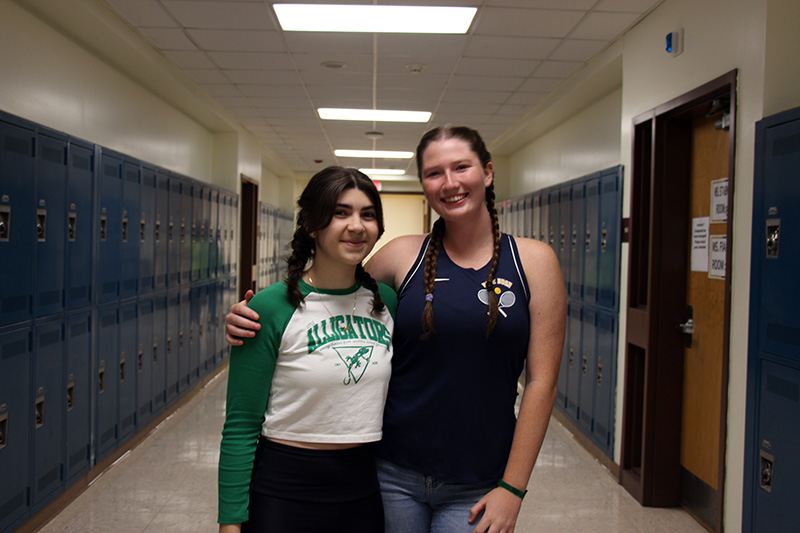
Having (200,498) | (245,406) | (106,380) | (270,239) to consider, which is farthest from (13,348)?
(270,239)

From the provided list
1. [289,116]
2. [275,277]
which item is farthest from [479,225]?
[275,277]

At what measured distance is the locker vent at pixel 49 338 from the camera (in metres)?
2.86

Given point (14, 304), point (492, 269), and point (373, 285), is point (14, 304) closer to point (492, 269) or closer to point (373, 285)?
point (373, 285)

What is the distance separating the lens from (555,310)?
1302 mm

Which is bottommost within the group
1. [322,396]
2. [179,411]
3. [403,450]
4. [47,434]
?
[179,411]

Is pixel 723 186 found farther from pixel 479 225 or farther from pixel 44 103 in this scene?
pixel 44 103

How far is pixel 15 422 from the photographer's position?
265cm

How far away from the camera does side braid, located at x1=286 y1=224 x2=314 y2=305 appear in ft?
4.36

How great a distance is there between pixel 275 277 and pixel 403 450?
30.8ft

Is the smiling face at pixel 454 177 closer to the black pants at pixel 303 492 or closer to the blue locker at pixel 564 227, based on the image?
the black pants at pixel 303 492

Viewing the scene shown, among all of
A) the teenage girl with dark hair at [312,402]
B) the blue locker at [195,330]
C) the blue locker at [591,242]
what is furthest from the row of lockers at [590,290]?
the blue locker at [195,330]

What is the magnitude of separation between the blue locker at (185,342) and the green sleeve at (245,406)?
4.06 m

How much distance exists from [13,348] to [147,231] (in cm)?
170

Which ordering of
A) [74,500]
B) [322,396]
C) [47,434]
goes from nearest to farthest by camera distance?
[322,396]
[47,434]
[74,500]
